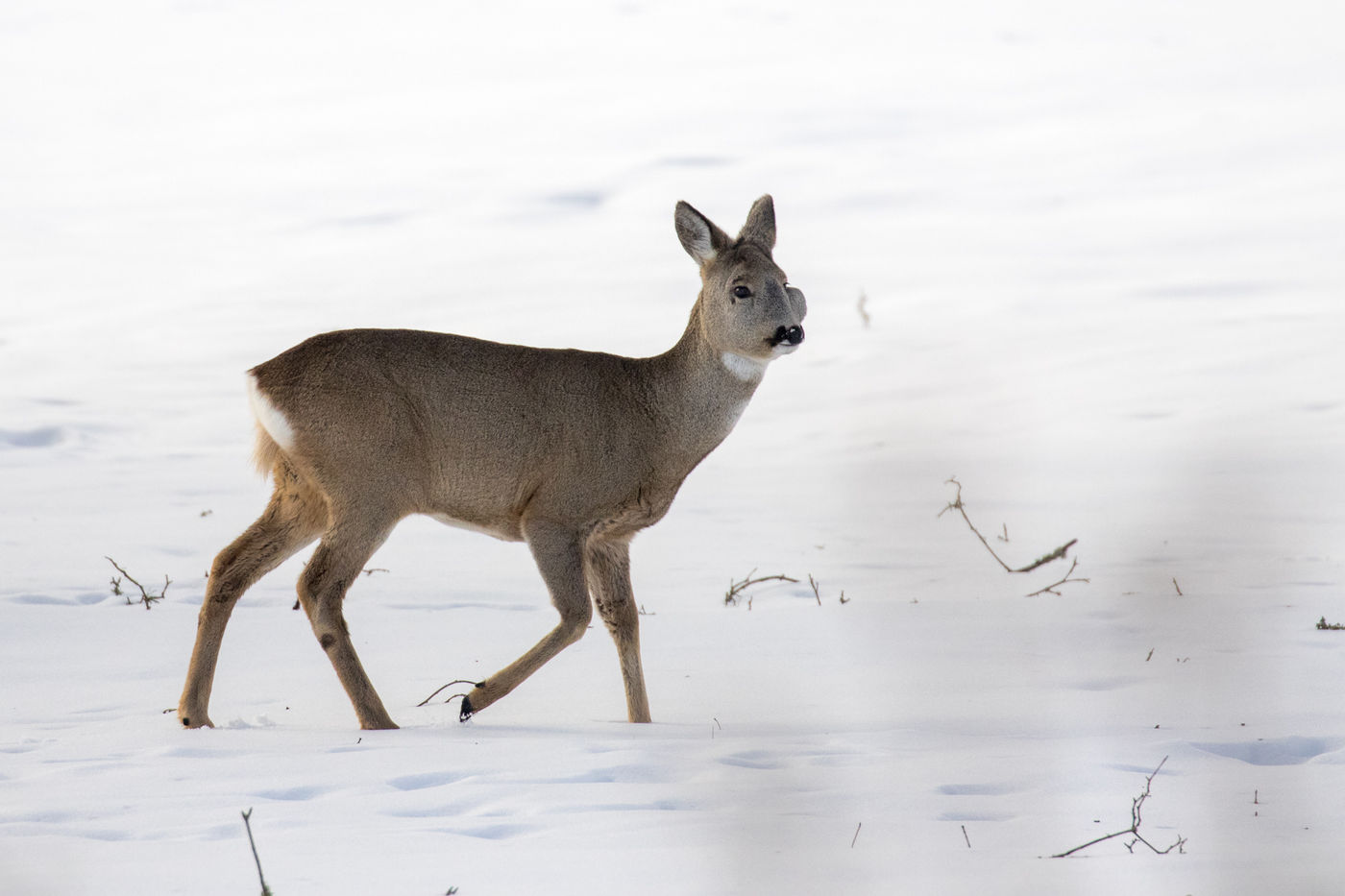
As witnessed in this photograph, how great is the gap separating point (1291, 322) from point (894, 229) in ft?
20.2

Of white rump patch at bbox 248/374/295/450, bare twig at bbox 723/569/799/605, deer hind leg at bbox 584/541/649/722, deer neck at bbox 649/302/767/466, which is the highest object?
white rump patch at bbox 248/374/295/450

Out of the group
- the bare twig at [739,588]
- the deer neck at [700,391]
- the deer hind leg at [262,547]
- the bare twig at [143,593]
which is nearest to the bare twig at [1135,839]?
the deer neck at [700,391]

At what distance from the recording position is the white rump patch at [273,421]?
5914 millimetres

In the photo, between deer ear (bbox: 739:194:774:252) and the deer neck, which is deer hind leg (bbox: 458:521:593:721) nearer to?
the deer neck

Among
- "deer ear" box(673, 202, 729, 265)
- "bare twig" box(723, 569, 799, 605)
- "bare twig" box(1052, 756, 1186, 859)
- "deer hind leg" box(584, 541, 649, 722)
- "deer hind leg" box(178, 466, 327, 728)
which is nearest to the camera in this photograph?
"bare twig" box(1052, 756, 1186, 859)

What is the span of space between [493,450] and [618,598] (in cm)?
76

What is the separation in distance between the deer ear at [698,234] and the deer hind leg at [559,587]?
1.37m

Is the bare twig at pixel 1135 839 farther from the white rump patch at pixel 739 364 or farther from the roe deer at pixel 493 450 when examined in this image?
the white rump patch at pixel 739 364

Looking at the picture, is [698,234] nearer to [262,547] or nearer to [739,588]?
[739,588]

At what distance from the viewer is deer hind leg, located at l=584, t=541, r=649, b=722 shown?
6086mm

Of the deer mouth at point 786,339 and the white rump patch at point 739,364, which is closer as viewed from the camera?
Result: the deer mouth at point 786,339

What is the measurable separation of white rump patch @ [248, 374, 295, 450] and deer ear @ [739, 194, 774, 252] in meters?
2.02

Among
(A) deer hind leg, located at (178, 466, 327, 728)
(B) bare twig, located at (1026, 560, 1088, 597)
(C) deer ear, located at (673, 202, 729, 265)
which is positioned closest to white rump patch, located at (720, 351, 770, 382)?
(C) deer ear, located at (673, 202, 729, 265)

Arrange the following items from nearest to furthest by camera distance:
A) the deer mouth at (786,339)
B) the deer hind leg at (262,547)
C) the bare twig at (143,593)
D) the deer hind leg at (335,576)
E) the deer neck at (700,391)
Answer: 1. the deer hind leg at (335,576)
2. the deer hind leg at (262,547)
3. the deer mouth at (786,339)
4. the deer neck at (700,391)
5. the bare twig at (143,593)
